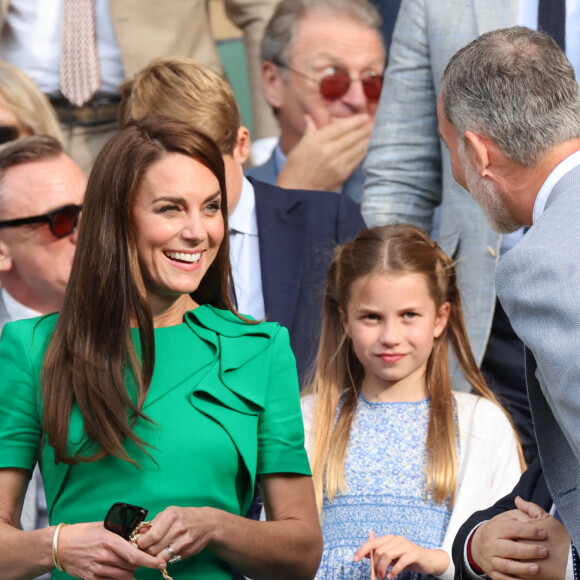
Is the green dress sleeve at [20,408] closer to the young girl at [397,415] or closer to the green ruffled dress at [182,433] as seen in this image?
the green ruffled dress at [182,433]

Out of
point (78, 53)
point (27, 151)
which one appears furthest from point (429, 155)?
point (78, 53)

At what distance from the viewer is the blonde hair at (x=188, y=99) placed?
13.0 feet

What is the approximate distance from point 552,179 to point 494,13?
163 cm

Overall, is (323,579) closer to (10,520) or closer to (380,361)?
(380,361)

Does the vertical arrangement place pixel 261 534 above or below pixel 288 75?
below

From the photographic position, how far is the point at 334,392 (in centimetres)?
386

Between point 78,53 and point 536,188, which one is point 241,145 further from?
point 536,188

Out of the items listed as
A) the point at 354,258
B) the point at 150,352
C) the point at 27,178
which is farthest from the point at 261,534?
the point at 27,178

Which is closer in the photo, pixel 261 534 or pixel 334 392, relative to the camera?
pixel 261 534

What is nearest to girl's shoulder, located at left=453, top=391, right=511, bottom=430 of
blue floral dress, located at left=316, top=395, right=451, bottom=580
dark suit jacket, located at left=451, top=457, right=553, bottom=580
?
blue floral dress, located at left=316, top=395, right=451, bottom=580

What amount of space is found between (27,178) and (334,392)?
131cm

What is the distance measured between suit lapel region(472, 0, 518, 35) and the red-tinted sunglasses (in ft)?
3.11

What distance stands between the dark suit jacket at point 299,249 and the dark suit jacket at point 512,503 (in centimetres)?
105

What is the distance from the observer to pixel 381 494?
11.8 feet
